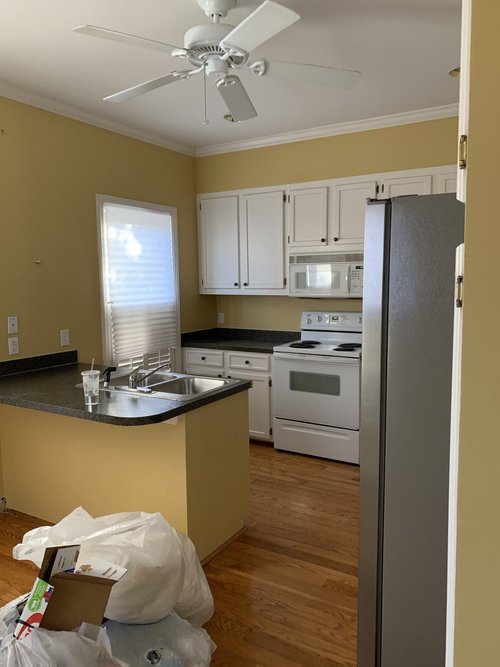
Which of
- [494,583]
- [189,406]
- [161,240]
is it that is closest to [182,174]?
[161,240]

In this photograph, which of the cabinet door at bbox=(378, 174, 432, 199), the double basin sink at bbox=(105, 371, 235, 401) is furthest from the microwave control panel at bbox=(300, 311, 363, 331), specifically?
the double basin sink at bbox=(105, 371, 235, 401)

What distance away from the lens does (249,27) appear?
1744 mm

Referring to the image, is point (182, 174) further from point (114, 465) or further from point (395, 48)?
point (114, 465)

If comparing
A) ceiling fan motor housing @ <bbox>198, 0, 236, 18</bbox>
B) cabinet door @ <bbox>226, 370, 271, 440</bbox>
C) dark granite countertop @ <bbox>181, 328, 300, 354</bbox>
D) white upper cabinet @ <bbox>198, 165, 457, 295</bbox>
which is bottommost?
cabinet door @ <bbox>226, 370, 271, 440</bbox>

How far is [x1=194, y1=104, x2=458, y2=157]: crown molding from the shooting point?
363 centimetres

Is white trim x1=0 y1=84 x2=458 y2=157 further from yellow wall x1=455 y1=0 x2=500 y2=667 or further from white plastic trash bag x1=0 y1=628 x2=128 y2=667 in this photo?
A: yellow wall x1=455 y1=0 x2=500 y2=667

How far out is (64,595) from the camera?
146 centimetres

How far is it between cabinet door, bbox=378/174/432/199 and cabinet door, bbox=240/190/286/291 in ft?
2.93

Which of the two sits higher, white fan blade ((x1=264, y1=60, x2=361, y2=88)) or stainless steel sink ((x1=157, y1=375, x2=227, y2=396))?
white fan blade ((x1=264, y1=60, x2=361, y2=88))

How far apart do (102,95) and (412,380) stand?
2907 mm

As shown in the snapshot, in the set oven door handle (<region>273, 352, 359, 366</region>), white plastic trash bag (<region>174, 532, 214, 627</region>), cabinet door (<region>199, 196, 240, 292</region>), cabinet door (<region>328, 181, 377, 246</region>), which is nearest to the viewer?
white plastic trash bag (<region>174, 532, 214, 627</region>)

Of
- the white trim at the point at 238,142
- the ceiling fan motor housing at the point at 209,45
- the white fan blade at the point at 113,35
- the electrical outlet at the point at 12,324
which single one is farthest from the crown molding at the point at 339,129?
the electrical outlet at the point at 12,324

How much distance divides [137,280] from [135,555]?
273 cm

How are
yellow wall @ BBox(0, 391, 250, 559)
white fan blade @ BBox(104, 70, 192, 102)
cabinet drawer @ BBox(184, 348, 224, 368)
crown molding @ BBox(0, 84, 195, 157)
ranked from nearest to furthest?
white fan blade @ BBox(104, 70, 192, 102), yellow wall @ BBox(0, 391, 250, 559), crown molding @ BBox(0, 84, 195, 157), cabinet drawer @ BBox(184, 348, 224, 368)
